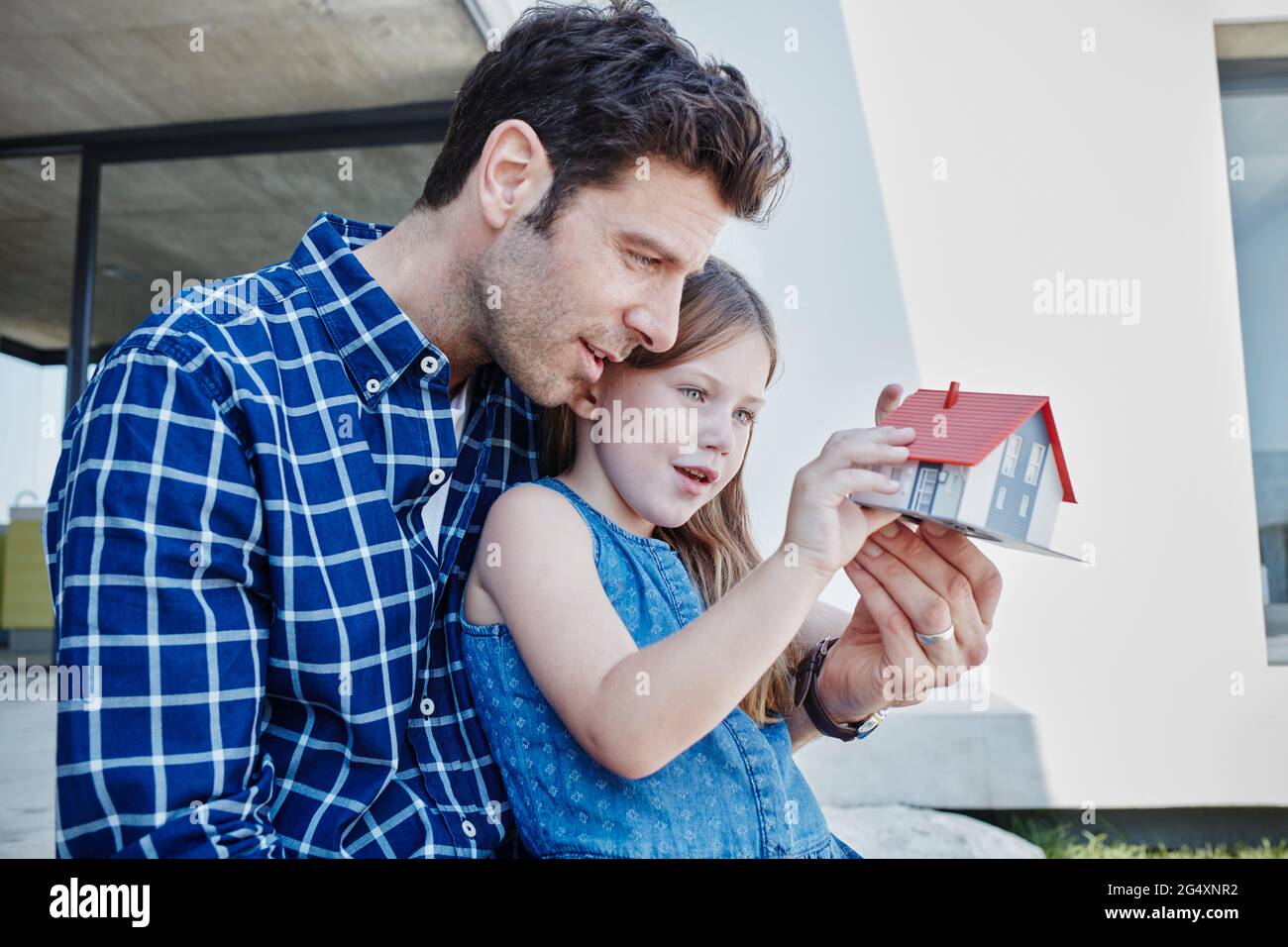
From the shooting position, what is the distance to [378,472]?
1006mm

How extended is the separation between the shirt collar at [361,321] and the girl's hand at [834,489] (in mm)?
460

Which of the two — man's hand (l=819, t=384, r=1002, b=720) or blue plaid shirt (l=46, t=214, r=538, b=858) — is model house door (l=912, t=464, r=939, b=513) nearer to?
man's hand (l=819, t=384, r=1002, b=720)

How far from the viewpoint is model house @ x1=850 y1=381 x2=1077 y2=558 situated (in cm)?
82

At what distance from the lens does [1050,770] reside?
3.11 m

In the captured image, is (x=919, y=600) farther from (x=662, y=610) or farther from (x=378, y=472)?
(x=378, y=472)

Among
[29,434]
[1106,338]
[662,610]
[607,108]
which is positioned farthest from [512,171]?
[29,434]

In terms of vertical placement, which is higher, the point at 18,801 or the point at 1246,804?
the point at 18,801

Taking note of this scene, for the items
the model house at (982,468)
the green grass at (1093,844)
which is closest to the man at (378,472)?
the model house at (982,468)

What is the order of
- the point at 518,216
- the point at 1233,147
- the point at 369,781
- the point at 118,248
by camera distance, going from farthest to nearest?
the point at 118,248 → the point at 1233,147 → the point at 518,216 → the point at 369,781

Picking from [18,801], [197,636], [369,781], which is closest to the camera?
[197,636]

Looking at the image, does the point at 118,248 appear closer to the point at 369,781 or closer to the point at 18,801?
the point at 18,801

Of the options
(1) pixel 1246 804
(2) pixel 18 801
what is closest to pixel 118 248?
(2) pixel 18 801

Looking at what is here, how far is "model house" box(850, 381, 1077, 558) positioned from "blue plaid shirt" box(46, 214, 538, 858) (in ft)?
1.66
